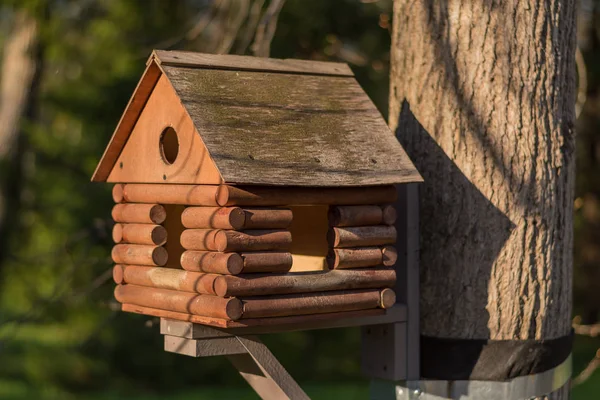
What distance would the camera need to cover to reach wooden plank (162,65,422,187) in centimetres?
280

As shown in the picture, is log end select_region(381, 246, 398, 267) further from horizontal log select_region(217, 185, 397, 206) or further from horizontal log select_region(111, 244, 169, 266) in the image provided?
horizontal log select_region(111, 244, 169, 266)

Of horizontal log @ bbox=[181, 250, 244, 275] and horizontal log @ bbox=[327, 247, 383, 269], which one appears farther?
horizontal log @ bbox=[327, 247, 383, 269]

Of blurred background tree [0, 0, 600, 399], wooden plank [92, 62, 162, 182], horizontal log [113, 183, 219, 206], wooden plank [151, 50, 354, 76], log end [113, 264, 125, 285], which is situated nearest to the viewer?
horizontal log [113, 183, 219, 206]

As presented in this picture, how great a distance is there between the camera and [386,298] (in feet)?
10.3

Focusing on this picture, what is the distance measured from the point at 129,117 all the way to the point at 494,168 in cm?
134

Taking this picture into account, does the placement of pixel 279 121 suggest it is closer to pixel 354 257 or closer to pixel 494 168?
pixel 354 257

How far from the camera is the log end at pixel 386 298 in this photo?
10.3 ft

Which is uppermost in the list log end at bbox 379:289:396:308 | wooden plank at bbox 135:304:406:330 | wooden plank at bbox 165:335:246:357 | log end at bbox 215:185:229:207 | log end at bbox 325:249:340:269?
log end at bbox 215:185:229:207

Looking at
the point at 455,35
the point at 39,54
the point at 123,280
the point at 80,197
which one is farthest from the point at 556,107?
the point at 39,54

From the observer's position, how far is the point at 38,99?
10.1 meters

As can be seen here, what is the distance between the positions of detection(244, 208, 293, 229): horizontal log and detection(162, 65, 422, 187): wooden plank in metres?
0.12

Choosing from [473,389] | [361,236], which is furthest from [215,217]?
[473,389]

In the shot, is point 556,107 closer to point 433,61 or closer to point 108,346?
point 433,61

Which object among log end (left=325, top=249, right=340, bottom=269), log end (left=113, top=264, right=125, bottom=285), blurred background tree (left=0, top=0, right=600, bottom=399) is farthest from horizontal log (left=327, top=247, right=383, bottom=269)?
blurred background tree (left=0, top=0, right=600, bottom=399)
